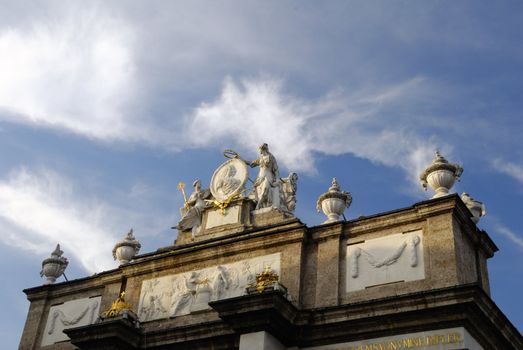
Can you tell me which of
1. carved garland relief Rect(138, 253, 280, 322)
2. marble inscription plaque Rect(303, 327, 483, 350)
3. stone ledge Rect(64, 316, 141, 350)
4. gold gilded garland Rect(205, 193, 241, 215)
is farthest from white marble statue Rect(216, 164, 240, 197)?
marble inscription plaque Rect(303, 327, 483, 350)

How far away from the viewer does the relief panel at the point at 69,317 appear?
69.2 ft

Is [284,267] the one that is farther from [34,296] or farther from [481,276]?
[34,296]

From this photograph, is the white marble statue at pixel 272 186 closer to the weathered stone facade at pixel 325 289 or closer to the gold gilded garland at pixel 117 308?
the weathered stone facade at pixel 325 289

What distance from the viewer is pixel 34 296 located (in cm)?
2236

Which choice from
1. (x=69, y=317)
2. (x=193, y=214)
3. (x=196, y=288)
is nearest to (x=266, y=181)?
(x=193, y=214)

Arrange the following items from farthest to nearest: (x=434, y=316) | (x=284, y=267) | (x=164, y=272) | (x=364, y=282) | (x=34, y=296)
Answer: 1. (x=34, y=296)
2. (x=164, y=272)
3. (x=284, y=267)
4. (x=364, y=282)
5. (x=434, y=316)

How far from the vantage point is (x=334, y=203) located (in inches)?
743

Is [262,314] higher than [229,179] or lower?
lower

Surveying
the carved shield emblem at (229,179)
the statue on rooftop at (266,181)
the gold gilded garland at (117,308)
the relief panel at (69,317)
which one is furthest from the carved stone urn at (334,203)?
the relief panel at (69,317)

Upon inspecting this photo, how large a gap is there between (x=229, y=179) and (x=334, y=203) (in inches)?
137

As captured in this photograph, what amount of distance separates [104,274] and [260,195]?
4.79 m

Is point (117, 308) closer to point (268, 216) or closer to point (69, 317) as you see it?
point (69, 317)

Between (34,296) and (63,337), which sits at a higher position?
(34,296)

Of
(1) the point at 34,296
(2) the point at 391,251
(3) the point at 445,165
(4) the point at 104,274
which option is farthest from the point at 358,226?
(1) the point at 34,296
